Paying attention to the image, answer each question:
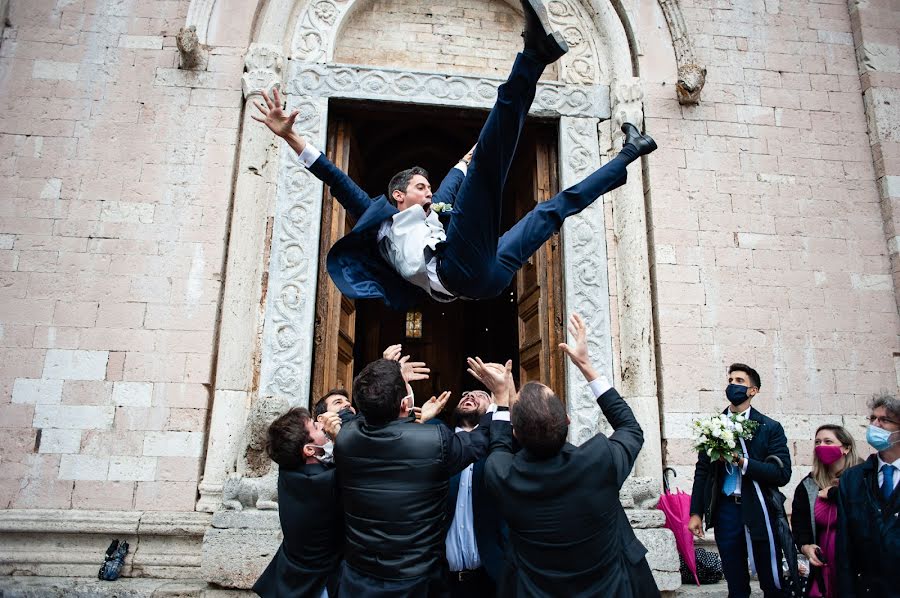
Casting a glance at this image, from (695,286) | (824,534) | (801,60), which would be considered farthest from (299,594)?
(801,60)

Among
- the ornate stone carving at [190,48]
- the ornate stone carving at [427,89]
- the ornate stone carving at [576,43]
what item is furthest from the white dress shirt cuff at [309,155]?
the ornate stone carving at [576,43]

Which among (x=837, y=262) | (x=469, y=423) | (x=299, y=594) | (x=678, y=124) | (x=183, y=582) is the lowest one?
(x=183, y=582)

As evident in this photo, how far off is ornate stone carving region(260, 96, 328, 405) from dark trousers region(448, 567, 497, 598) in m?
2.51

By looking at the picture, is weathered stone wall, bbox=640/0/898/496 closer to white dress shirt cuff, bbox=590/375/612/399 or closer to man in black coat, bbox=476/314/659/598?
white dress shirt cuff, bbox=590/375/612/399

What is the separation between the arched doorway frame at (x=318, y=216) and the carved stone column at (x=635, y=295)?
1cm

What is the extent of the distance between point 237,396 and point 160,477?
2.83 feet

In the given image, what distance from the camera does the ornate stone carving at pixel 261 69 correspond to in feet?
18.7

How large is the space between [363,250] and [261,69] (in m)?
3.11

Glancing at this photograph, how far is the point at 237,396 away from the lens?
5.12m

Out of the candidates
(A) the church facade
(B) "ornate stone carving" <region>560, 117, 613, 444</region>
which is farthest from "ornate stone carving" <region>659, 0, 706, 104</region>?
(B) "ornate stone carving" <region>560, 117, 613, 444</region>

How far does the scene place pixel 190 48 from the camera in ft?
18.4

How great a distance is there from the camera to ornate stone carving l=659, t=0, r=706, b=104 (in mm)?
5957

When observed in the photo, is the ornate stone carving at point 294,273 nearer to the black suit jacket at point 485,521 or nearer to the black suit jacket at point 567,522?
the black suit jacket at point 485,521

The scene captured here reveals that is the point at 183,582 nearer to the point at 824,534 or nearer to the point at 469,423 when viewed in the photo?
the point at 469,423
